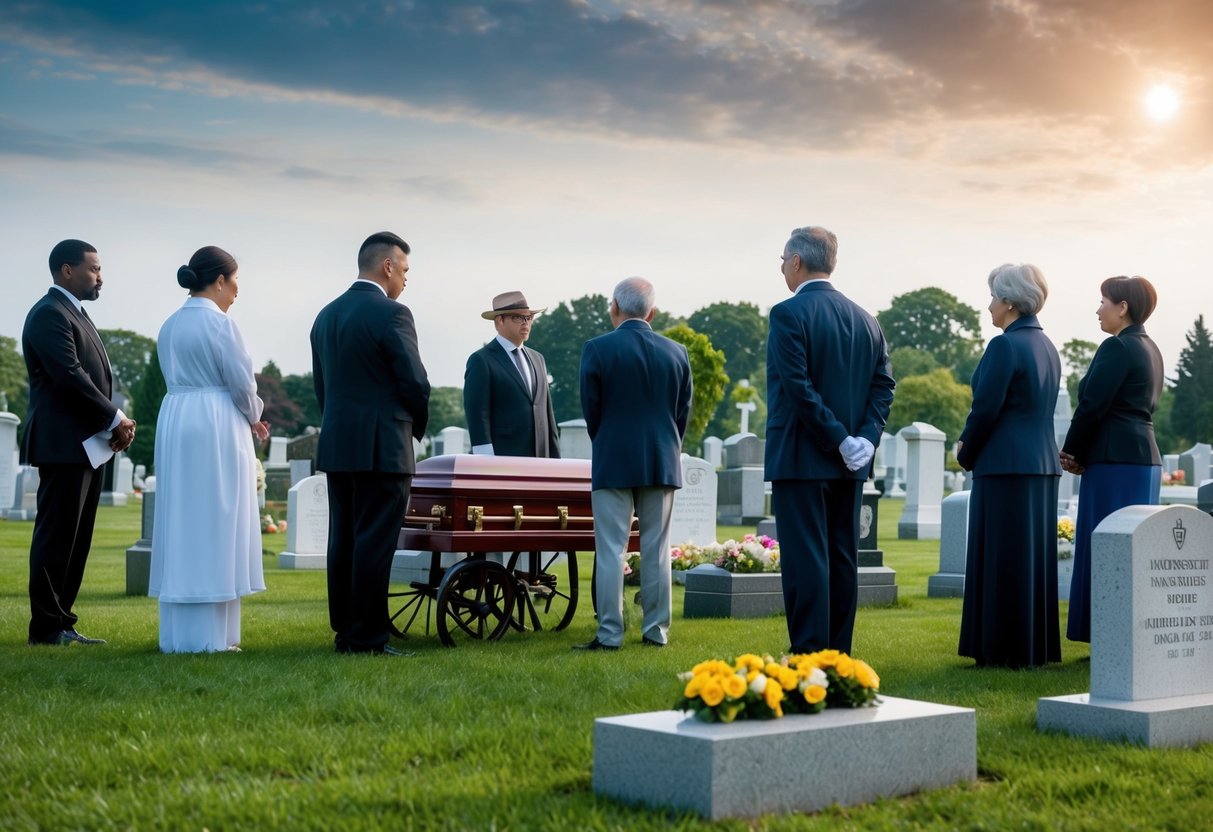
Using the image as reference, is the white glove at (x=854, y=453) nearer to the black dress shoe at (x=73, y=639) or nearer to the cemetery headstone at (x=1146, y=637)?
the cemetery headstone at (x=1146, y=637)

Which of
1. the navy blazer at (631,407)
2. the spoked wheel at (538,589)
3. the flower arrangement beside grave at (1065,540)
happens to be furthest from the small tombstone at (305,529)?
the navy blazer at (631,407)

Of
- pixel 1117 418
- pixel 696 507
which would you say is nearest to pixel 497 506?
pixel 1117 418

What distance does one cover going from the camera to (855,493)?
23.6 feet

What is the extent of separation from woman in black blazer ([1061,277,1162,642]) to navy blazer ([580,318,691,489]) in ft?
8.22

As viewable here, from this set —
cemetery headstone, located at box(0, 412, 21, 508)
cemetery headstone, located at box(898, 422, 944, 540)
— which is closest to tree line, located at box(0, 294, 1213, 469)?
cemetery headstone, located at box(0, 412, 21, 508)

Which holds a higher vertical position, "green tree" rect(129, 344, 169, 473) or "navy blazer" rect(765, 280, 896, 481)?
"green tree" rect(129, 344, 169, 473)

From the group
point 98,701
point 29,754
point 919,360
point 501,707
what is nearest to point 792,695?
point 501,707

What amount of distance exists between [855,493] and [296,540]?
10.6 m

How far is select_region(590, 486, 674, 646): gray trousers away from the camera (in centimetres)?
816

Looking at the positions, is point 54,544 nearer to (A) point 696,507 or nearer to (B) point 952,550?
(B) point 952,550

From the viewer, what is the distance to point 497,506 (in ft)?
27.5

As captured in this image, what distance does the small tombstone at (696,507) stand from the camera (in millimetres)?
16891

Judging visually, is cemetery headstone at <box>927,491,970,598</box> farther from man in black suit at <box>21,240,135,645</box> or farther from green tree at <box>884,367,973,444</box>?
green tree at <box>884,367,973,444</box>

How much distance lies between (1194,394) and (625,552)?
66.5 m
